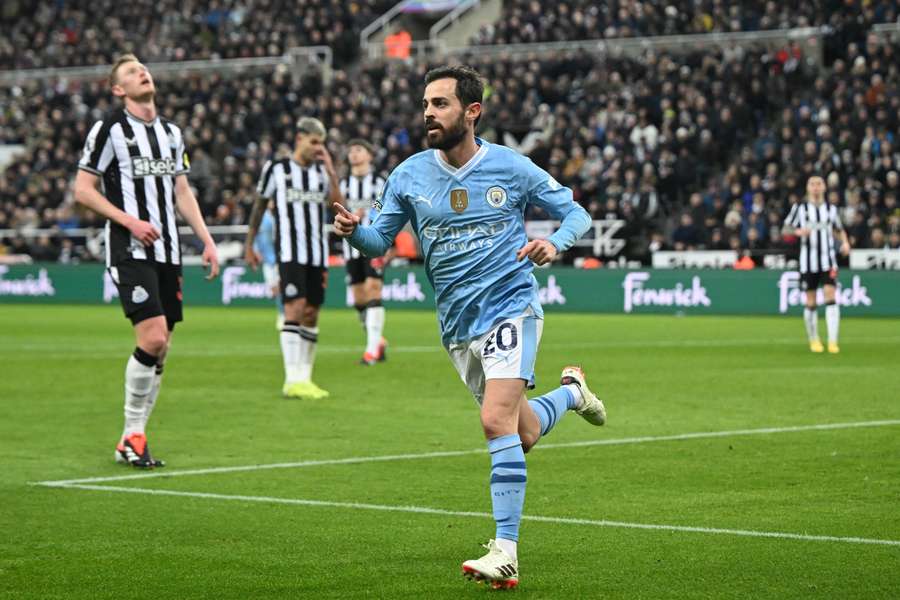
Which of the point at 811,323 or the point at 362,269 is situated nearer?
the point at 362,269

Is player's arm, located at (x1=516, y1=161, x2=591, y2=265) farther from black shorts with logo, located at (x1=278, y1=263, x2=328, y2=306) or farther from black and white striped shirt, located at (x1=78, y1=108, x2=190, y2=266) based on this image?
black shorts with logo, located at (x1=278, y1=263, x2=328, y2=306)

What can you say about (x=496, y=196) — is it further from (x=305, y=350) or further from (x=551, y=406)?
(x=305, y=350)

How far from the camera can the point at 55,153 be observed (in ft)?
145

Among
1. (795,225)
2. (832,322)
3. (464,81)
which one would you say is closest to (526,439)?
(464,81)

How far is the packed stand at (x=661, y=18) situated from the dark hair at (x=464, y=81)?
30713mm

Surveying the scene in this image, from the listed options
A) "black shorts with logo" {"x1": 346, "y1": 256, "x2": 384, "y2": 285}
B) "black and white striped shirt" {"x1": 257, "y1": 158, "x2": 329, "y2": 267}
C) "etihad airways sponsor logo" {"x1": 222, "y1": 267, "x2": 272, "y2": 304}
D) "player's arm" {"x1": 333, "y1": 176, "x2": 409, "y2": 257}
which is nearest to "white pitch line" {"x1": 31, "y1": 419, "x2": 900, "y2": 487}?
"player's arm" {"x1": 333, "y1": 176, "x2": 409, "y2": 257}

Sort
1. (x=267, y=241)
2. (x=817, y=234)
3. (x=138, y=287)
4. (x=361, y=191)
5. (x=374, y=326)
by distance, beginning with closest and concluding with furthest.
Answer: (x=138, y=287) < (x=374, y=326) < (x=361, y=191) < (x=817, y=234) < (x=267, y=241)

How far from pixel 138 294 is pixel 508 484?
4240 millimetres

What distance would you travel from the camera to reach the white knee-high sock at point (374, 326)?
18.5 meters

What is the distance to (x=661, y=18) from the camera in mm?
39438

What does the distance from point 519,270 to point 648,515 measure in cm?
170

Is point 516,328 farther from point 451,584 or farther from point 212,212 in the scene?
point 212,212

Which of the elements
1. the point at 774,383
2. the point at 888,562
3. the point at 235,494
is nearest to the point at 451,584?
the point at 888,562

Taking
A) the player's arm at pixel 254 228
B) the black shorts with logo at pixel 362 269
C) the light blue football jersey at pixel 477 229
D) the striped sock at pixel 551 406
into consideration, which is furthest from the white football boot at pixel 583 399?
the black shorts with logo at pixel 362 269
